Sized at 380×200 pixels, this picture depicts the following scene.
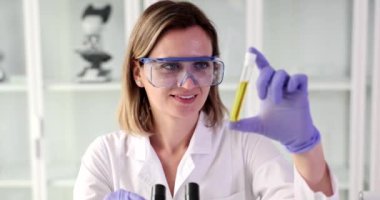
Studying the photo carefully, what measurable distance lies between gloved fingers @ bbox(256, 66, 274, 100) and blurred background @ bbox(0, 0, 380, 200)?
3.89 feet

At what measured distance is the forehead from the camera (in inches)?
45.8

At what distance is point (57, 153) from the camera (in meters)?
2.38

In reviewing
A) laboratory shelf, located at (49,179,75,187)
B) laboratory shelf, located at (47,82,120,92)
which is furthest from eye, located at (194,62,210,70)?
laboratory shelf, located at (49,179,75,187)

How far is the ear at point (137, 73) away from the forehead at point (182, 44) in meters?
0.10

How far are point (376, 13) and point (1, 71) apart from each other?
5.69 ft

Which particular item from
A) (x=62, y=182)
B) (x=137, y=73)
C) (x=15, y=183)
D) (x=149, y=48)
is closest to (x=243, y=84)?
(x=149, y=48)

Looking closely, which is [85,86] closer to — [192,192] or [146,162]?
[146,162]

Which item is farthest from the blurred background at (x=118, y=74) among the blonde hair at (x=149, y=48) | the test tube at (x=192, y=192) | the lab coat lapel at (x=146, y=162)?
the test tube at (x=192, y=192)

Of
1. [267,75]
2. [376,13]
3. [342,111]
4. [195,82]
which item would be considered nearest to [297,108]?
[267,75]

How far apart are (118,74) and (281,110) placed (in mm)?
1536

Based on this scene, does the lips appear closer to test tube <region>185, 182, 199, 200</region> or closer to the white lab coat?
the white lab coat

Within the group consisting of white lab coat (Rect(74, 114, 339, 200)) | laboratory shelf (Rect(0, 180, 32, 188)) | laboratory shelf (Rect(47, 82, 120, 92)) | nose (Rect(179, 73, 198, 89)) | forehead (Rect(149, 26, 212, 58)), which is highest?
forehead (Rect(149, 26, 212, 58))

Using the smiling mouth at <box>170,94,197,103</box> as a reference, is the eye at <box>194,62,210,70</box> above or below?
above

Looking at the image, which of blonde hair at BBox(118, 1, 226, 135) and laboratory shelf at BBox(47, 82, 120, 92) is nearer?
blonde hair at BBox(118, 1, 226, 135)
